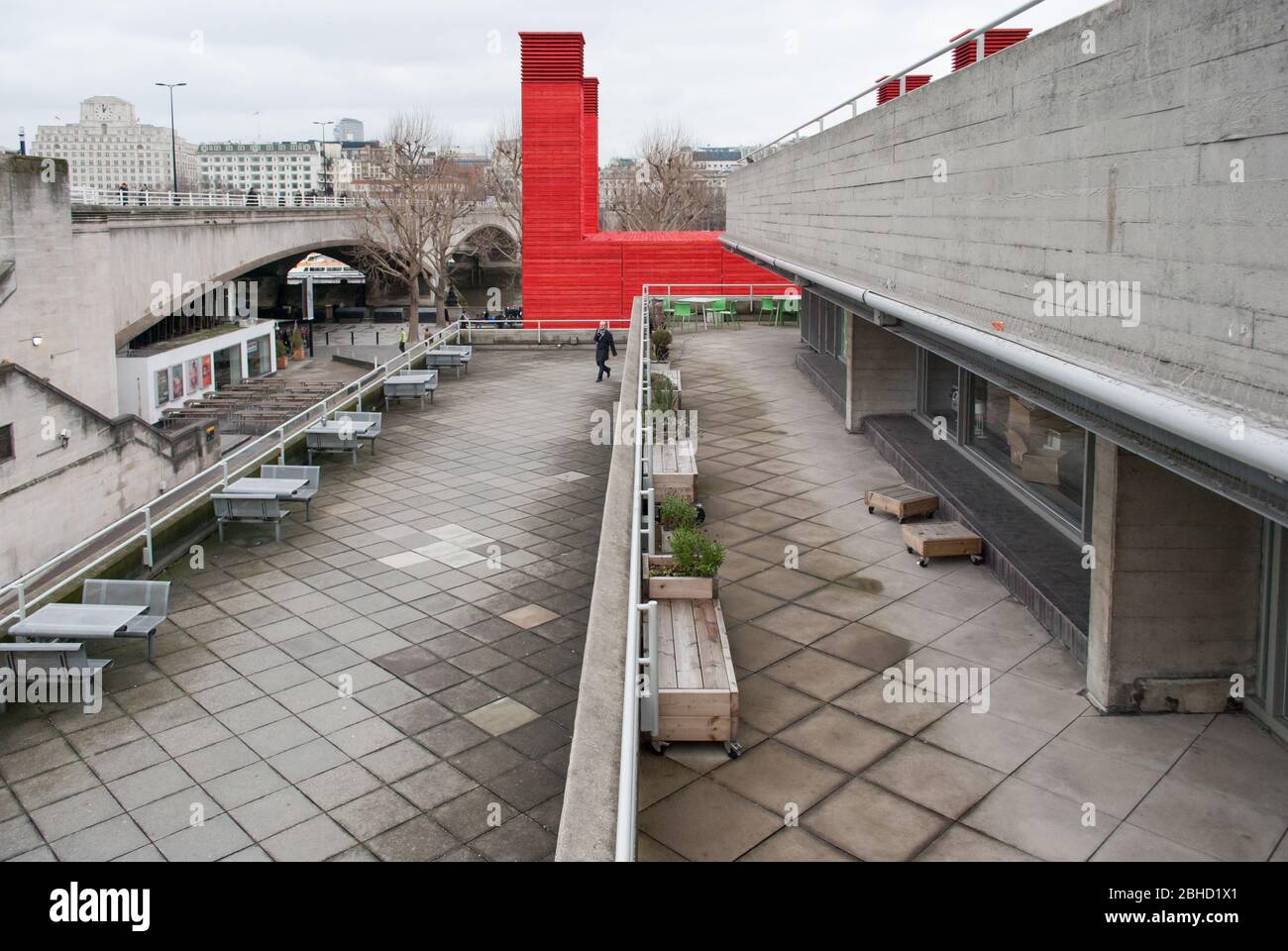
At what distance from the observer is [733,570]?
9.88 meters

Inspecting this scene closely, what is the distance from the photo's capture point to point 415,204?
5506 cm

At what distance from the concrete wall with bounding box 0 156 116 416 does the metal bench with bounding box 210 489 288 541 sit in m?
18.1

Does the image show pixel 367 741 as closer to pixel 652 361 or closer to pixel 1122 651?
pixel 1122 651

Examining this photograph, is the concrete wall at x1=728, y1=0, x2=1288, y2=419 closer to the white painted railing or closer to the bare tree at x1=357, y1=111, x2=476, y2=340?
the white painted railing

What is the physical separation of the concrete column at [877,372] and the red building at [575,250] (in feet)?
63.7

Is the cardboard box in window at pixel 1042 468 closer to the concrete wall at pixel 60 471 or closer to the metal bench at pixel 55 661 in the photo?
the metal bench at pixel 55 661

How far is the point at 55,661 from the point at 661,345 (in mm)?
14069

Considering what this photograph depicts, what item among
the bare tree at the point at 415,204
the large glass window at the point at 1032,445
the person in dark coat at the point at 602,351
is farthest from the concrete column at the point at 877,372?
the bare tree at the point at 415,204

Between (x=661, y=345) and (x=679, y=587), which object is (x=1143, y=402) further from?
(x=661, y=345)

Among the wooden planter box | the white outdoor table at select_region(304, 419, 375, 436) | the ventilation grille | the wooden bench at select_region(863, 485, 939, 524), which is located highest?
the ventilation grille

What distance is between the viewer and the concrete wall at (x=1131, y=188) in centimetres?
412

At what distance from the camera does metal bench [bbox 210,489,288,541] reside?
528 inches

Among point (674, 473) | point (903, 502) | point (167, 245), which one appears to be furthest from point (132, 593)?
point (167, 245)

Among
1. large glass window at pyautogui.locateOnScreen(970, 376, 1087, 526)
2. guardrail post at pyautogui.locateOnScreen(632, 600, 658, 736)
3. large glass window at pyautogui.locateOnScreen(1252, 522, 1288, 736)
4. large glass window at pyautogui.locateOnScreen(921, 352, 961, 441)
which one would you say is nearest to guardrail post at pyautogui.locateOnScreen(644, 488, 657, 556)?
guardrail post at pyautogui.locateOnScreen(632, 600, 658, 736)
